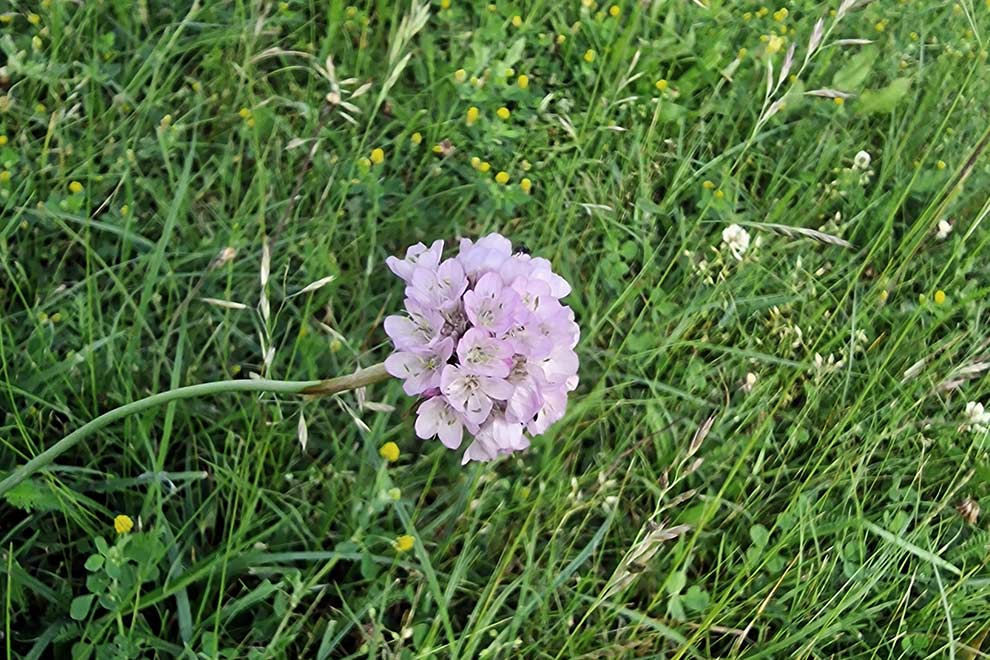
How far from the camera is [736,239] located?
224 centimetres

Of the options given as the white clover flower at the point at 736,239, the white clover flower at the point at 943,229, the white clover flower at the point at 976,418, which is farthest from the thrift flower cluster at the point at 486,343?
the white clover flower at the point at 943,229

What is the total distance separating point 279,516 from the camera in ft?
5.62

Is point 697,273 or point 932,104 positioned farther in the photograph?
point 932,104

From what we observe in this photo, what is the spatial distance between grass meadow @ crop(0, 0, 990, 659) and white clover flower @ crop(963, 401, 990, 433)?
11mm

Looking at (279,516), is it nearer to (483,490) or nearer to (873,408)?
(483,490)

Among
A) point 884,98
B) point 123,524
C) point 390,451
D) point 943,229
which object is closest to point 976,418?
point 943,229

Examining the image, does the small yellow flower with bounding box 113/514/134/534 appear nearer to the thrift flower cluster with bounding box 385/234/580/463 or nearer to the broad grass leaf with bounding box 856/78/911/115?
the thrift flower cluster with bounding box 385/234/580/463

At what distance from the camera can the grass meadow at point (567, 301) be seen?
164cm

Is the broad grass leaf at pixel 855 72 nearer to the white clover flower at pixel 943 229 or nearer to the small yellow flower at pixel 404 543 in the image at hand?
the white clover flower at pixel 943 229

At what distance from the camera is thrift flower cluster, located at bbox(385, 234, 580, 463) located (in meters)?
1.23

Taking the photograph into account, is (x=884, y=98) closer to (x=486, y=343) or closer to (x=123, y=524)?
(x=486, y=343)

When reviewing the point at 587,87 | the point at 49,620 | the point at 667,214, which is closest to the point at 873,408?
the point at 667,214

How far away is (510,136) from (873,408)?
1027mm

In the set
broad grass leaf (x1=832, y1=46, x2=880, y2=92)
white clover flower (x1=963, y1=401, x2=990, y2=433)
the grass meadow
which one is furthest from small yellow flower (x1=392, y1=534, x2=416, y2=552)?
broad grass leaf (x1=832, y1=46, x2=880, y2=92)
